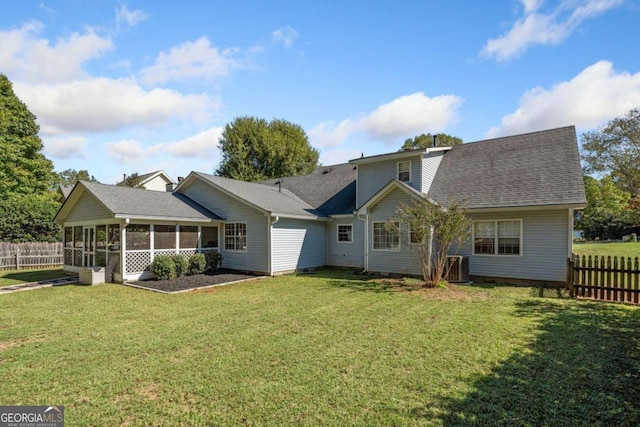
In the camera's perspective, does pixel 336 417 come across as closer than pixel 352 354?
Yes

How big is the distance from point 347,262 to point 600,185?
44580 millimetres

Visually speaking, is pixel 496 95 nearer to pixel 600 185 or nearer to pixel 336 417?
pixel 336 417

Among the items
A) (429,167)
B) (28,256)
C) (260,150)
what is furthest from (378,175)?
(260,150)

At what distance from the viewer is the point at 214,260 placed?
49.8ft

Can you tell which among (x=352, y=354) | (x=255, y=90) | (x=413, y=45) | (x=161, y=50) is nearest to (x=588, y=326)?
(x=352, y=354)

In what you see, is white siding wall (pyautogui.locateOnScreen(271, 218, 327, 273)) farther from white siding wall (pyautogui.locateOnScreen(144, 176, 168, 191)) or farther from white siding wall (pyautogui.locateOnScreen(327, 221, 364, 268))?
white siding wall (pyautogui.locateOnScreen(144, 176, 168, 191))

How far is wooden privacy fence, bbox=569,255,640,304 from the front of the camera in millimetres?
9086

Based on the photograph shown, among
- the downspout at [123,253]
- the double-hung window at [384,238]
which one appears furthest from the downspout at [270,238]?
the downspout at [123,253]

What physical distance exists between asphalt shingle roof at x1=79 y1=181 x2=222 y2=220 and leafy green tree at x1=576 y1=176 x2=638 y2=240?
41.8 meters

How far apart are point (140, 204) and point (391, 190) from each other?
1034 cm

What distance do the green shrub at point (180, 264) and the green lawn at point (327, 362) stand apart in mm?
4445

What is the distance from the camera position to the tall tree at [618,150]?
3347cm

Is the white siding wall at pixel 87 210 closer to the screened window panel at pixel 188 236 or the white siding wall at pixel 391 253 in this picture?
the screened window panel at pixel 188 236

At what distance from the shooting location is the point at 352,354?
210 inches
